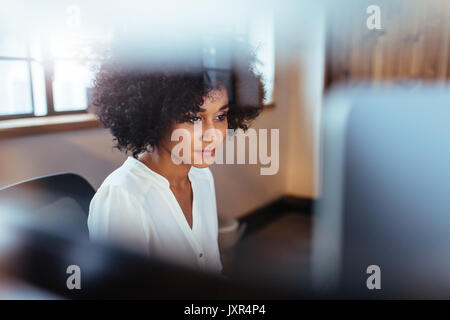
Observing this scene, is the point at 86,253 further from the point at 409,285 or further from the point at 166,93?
the point at 409,285

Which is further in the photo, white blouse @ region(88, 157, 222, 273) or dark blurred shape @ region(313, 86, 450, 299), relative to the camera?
white blouse @ region(88, 157, 222, 273)

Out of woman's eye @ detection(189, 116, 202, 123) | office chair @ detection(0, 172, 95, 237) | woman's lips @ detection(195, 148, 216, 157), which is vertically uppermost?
woman's eye @ detection(189, 116, 202, 123)

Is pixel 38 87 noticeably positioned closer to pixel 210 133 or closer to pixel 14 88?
pixel 14 88

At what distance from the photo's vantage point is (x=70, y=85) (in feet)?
1.78

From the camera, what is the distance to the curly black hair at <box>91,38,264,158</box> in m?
0.48

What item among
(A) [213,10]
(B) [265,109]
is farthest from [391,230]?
Answer: (A) [213,10]

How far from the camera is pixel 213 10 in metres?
0.51

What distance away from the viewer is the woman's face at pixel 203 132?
1.61 ft

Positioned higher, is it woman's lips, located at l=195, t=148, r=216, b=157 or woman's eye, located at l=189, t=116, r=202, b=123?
woman's eye, located at l=189, t=116, r=202, b=123

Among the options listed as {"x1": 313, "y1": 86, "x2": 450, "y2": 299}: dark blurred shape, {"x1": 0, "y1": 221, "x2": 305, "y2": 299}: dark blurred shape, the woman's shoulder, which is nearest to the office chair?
{"x1": 0, "y1": 221, "x2": 305, "y2": 299}: dark blurred shape

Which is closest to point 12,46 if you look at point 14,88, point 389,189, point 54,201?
point 14,88

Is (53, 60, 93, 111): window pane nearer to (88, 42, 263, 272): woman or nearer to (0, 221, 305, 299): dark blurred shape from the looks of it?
(88, 42, 263, 272): woman

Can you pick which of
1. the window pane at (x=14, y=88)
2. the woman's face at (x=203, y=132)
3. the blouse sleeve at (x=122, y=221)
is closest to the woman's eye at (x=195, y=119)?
the woman's face at (x=203, y=132)

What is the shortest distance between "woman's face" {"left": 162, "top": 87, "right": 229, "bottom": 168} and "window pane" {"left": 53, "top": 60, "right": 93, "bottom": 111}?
0.47ft
